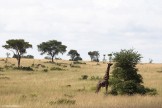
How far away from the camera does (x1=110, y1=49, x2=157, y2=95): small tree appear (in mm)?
25484

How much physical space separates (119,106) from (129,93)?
28.7 ft

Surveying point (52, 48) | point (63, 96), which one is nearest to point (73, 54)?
point (52, 48)

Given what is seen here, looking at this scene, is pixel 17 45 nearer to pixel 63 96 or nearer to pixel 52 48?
pixel 52 48

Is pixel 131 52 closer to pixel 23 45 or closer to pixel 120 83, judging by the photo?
pixel 120 83

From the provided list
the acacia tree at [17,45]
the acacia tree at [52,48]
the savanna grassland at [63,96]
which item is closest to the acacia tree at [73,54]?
the acacia tree at [52,48]

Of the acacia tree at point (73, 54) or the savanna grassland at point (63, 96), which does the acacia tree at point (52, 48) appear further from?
the savanna grassland at point (63, 96)

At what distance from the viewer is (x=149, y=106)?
17.2 meters

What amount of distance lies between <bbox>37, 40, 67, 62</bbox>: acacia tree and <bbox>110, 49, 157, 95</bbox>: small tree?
272 ft

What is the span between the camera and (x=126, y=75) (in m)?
26.3

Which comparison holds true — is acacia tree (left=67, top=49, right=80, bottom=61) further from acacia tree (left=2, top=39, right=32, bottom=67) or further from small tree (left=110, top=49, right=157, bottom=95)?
small tree (left=110, top=49, right=157, bottom=95)

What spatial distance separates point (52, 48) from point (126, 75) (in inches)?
3301

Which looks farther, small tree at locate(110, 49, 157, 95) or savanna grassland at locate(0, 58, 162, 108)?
small tree at locate(110, 49, 157, 95)

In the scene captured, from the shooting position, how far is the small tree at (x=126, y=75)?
1003 inches

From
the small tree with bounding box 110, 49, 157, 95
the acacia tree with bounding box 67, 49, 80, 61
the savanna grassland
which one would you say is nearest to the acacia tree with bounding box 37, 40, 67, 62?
the acacia tree with bounding box 67, 49, 80, 61
